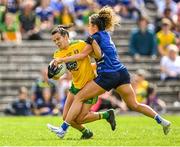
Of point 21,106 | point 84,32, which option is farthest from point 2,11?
point 21,106

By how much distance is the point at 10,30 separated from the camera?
2644 centimetres

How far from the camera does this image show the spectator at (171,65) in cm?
2575

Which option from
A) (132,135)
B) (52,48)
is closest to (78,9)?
(52,48)

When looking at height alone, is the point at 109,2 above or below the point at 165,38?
above

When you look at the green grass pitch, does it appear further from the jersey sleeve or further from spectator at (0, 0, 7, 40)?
spectator at (0, 0, 7, 40)

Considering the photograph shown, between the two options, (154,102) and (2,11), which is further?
(2,11)

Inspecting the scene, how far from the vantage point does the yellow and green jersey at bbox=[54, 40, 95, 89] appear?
14.5 meters

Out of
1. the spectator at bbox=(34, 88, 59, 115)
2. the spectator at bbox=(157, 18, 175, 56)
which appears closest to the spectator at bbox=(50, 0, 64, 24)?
the spectator at bbox=(157, 18, 175, 56)

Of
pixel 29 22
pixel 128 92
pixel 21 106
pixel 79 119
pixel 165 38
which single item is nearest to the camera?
pixel 128 92

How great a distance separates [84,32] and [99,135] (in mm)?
12307

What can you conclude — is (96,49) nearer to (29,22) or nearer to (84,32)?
(29,22)

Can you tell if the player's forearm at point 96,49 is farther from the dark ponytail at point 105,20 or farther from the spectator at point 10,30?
the spectator at point 10,30

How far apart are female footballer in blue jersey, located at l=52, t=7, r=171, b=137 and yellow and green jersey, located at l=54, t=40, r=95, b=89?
194 millimetres

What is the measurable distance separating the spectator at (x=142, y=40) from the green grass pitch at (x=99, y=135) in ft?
21.8
